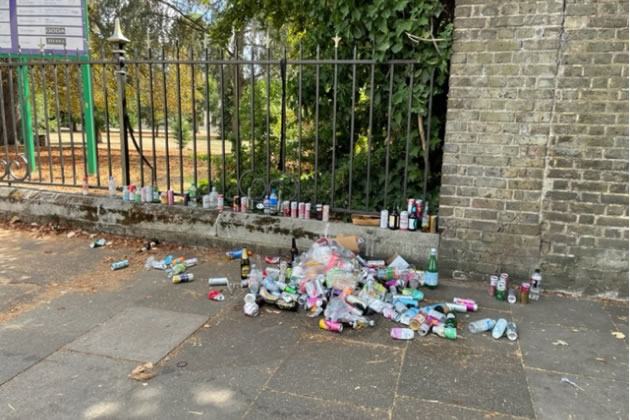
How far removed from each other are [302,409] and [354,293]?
143cm

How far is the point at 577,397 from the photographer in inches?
105

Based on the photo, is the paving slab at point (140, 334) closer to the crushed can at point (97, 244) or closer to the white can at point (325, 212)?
the white can at point (325, 212)

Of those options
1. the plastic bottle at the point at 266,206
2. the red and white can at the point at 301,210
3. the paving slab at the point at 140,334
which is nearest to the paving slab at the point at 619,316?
the red and white can at the point at 301,210

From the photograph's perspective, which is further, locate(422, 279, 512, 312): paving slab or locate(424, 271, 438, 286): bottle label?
locate(424, 271, 438, 286): bottle label

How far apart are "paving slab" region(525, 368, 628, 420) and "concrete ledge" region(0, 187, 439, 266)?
1.78 metres

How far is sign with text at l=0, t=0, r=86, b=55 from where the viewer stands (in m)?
6.80

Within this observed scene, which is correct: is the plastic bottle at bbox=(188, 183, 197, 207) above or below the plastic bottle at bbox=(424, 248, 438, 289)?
above

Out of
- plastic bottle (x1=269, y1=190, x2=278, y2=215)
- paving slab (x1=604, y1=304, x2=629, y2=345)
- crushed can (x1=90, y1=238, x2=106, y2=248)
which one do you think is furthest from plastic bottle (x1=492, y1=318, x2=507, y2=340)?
crushed can (x1=90, y1=238, x2=106, y2=248)

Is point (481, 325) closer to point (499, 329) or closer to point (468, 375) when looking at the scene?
point (499, 329)

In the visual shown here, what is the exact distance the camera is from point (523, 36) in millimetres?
3850

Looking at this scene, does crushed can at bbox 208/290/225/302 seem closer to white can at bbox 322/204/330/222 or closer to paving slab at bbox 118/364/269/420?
paving slab at bbox 118/364/269/420

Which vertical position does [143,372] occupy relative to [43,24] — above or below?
below

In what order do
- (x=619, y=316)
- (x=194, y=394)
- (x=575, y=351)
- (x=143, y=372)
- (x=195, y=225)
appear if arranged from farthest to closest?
(x=195, y=225) < (x=619, y=316) < (x=575, y=351) < (x=143, y=372) < (x=194, y=394)

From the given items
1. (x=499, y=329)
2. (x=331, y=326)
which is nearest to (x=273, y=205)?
(x=331, y=326)
